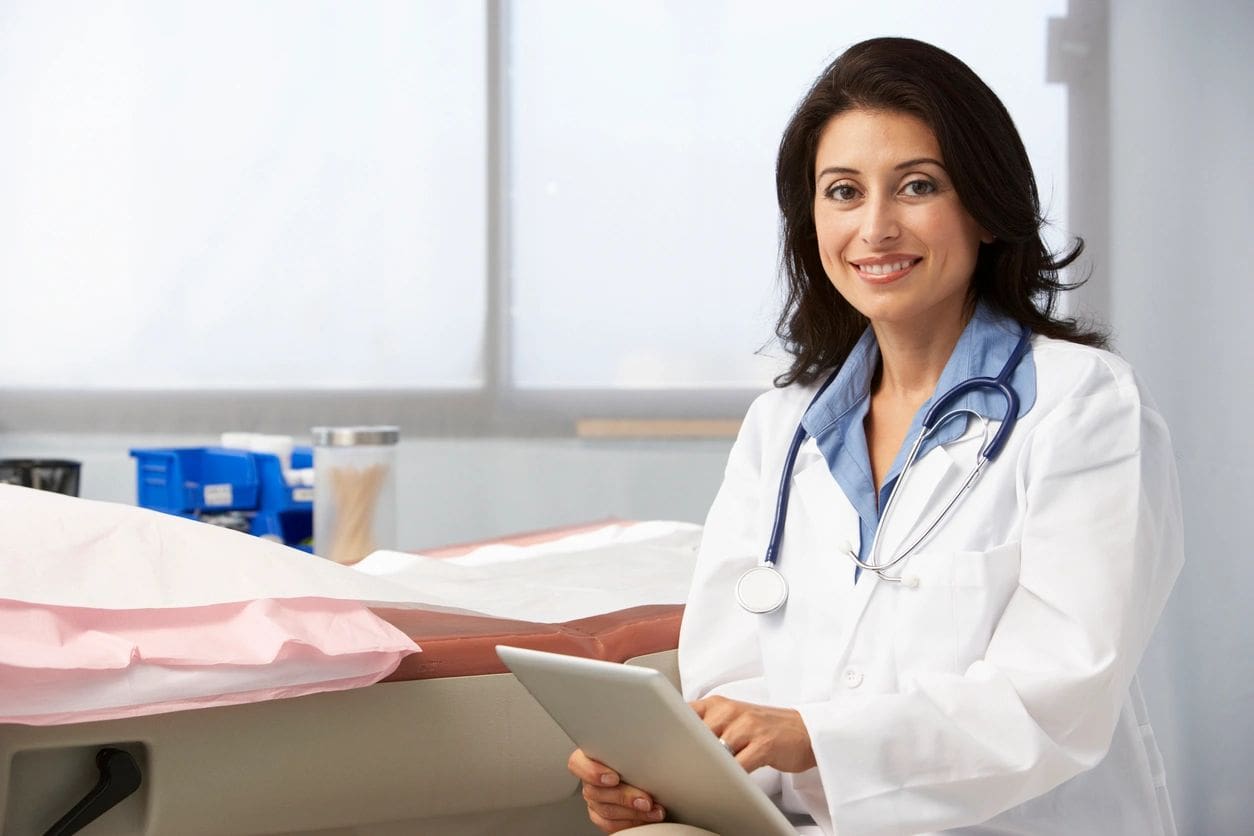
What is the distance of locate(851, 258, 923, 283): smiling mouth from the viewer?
1.18m

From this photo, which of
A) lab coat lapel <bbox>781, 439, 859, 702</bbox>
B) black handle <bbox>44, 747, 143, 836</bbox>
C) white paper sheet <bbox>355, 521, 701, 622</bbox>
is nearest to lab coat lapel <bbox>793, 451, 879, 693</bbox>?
lab coat lapel <bbox>781, 439, 859, 702</bbox>

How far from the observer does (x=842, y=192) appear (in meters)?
1.23

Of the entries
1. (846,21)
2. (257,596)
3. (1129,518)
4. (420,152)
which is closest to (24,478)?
(420,152)

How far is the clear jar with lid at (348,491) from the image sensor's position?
7.78 feet

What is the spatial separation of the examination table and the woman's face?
0.51 m

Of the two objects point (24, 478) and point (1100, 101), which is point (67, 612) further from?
point (1100, 101)

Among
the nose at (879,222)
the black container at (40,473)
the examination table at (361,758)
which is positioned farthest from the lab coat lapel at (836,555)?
the black container at (40,473)

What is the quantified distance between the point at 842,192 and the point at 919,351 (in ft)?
0.56

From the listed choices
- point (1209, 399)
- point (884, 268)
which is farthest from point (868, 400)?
point (1209, 399)

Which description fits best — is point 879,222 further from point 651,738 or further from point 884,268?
point 651,738

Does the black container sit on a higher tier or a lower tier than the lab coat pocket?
lower

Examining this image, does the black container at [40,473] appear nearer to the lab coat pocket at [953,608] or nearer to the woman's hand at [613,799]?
the woman's hand at [613,799]

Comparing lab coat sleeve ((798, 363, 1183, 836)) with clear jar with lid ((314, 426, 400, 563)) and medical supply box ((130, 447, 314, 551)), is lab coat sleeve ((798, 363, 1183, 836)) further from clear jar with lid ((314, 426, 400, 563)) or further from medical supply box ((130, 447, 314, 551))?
medical supply box ((130, 447, 314, 551))

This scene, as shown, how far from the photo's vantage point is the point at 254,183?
3082 mm
